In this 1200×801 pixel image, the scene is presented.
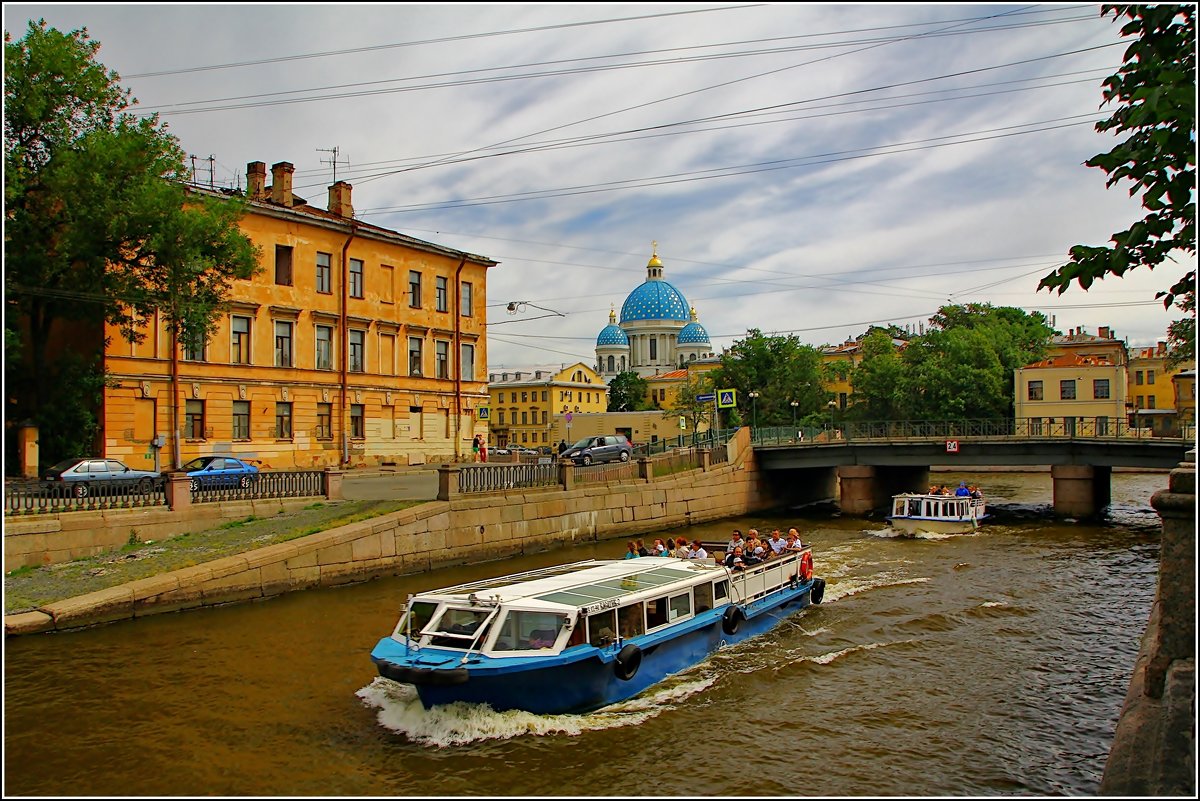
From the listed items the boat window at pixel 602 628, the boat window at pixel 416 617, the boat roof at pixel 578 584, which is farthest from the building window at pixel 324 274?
the boat window at pixel 602 628

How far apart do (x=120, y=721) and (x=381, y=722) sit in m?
4.08

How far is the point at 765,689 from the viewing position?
16375 mm

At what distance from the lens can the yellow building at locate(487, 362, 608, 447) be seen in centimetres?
10962

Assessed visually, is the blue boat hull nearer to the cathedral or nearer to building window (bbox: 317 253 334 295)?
building window (bbox: 317 253 334 295)

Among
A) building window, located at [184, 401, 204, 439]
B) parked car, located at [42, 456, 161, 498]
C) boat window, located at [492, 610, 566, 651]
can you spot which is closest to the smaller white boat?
boat window, located at [492, 610, 566, 651]

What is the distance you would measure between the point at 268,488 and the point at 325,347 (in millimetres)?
15084

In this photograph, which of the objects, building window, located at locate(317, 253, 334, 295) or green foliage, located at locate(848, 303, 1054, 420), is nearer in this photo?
building window, located at locate(317, 253, 334, 295)

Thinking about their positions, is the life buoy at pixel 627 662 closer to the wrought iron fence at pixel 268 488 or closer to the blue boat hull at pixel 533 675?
the blue boat hull at pixel 533 675

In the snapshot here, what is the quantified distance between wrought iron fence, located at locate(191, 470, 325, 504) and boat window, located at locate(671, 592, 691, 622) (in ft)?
48.1

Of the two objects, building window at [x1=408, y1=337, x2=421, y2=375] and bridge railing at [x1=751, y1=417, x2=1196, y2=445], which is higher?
building window at [x1=408, y1=337, x2=421, y2=375]

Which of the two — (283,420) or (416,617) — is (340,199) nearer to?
(283,420)

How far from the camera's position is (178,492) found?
952 inches

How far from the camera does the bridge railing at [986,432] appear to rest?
41.2 m

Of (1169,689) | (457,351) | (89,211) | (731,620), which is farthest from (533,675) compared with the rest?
(457,351)
